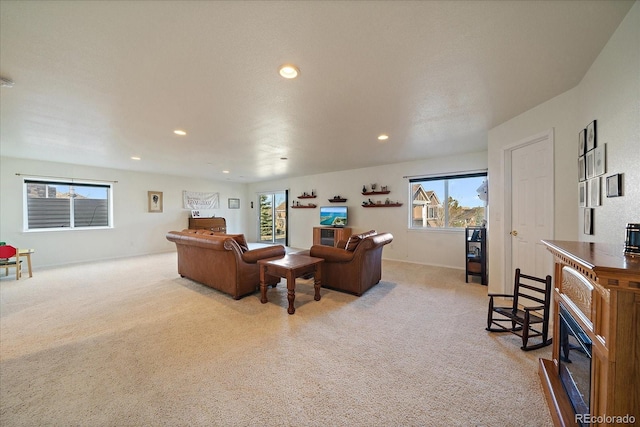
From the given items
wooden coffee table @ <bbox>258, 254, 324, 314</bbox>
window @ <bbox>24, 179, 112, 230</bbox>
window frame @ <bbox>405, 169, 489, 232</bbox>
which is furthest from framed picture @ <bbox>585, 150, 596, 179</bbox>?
window @ <bbox>24, 179, 112, 230</bbox>

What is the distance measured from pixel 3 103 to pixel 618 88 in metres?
5.44

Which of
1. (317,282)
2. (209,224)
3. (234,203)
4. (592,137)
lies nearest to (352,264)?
(317,282)

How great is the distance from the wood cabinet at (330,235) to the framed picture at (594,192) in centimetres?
480

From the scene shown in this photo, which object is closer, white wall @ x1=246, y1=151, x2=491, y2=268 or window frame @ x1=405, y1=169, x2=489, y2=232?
window frame @ x1=405, y1=169, x2=489, y2=232

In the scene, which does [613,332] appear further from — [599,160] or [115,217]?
[115,217]

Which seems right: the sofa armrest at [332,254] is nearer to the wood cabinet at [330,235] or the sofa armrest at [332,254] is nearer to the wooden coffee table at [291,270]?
the wooden coffee table at [291,270]

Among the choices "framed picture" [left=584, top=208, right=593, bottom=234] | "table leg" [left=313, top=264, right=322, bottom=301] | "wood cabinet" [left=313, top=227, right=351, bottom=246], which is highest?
"framed picture" [left=584, top=208, right=593, bottom=234]

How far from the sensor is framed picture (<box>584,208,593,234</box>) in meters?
1.93

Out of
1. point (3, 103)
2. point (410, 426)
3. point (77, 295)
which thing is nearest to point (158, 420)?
point (410, 426)

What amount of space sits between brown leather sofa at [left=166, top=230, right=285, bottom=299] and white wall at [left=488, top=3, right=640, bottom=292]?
11.1ft

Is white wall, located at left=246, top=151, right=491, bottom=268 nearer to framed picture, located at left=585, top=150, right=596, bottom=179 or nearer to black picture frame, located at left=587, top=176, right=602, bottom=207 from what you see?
framed picture, located at left=585, top=150, right=596, bottom=179

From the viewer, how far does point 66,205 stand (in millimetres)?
5715

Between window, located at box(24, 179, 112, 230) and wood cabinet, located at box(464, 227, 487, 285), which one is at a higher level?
window, located at box(24, 179, 112, 230)

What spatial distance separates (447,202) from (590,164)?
331 centimetres
